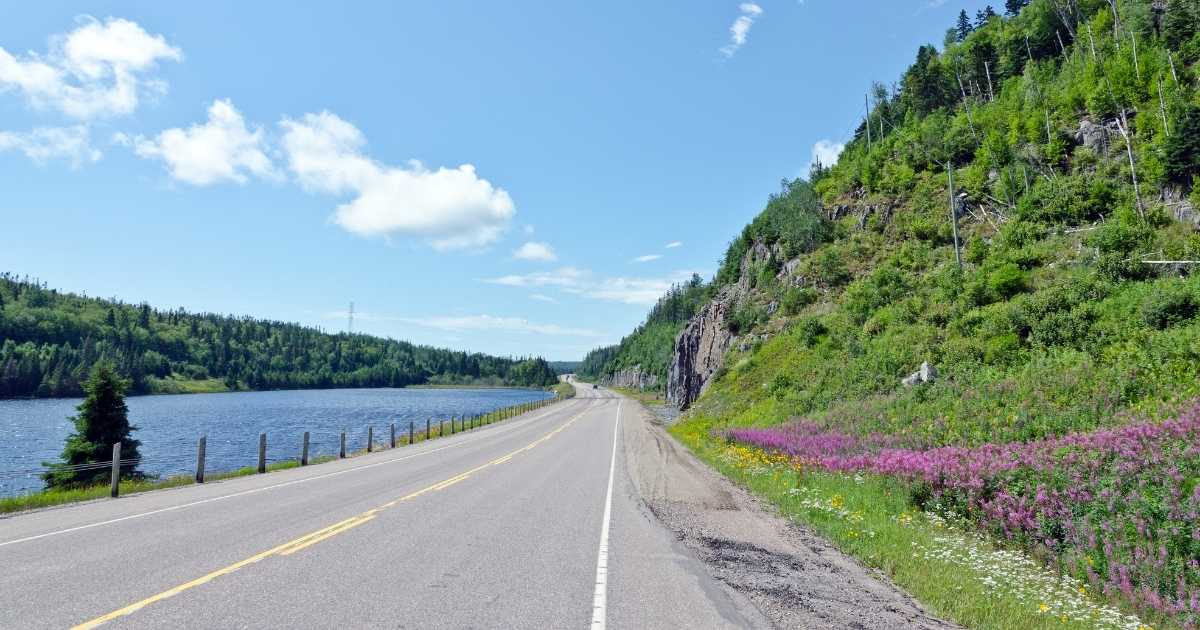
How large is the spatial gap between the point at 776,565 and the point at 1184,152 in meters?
38.3

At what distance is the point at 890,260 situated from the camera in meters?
43.6

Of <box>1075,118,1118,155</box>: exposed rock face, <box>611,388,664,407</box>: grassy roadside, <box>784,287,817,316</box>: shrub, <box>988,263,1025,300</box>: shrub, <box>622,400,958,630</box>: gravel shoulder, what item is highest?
<box>1075,118,1118,155</box>: exposed rock face

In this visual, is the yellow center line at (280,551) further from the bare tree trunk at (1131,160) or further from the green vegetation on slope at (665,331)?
the green vegetation on slope at (665,331)

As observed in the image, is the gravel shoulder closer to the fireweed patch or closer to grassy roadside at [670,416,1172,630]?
grassy roadside at [670,416,1172,630]

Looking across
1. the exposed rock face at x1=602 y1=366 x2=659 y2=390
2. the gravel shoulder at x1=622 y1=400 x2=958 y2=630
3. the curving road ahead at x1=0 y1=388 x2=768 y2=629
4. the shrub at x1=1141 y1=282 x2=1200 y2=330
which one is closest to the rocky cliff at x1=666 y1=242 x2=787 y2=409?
the shrub at x1=1141 y1=282 x2=1200 y2=330

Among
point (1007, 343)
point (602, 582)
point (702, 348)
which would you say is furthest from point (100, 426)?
point (702, 348)

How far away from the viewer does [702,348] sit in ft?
212

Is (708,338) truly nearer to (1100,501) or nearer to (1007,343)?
(1007,343)

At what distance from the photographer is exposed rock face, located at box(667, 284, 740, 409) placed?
58.4 meters

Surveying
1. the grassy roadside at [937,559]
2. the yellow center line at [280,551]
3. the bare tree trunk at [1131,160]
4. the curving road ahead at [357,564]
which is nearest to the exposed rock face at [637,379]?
the bare tree trunk at [1131,160]

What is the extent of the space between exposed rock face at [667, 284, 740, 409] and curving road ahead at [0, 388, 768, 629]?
148 feet

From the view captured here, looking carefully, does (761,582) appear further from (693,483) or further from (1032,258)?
(1032,258)

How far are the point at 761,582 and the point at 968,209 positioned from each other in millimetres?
48467

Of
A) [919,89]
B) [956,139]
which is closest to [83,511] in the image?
[956,139]
